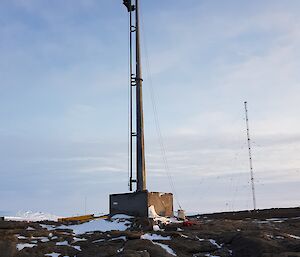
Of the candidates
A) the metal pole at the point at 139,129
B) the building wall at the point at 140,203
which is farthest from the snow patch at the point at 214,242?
the metal pole at the point at 139,129

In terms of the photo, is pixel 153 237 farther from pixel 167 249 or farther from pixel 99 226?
pixel 99 226

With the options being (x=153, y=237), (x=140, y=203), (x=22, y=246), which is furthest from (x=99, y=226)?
(x=22, y=246)

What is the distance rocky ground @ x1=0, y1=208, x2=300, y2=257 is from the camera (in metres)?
17.1

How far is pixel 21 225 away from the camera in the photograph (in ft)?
79.1

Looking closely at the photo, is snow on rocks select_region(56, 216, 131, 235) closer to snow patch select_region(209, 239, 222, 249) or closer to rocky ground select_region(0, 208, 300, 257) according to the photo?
rocky ground select_region(0, 208, 300, 257)

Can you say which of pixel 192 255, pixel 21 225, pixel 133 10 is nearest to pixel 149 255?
pixel 192 255

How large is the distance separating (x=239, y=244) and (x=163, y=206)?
1185 cm

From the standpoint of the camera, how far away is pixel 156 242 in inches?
760

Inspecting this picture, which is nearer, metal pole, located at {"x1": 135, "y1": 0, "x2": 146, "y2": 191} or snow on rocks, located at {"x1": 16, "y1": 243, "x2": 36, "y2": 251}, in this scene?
snow on rocks, located at {"x1": 16, "y1": 243, "x2": 36, "y2": 251}

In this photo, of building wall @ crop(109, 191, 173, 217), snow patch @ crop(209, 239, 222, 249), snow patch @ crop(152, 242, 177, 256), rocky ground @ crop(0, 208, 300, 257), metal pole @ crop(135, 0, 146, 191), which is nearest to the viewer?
rocky ground @ crop(0, 208, 300, 257)

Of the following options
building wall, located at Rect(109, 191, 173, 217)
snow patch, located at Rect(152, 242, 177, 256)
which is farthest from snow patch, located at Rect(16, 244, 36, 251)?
building wall, located at Rect(109, 191, 173, 217)

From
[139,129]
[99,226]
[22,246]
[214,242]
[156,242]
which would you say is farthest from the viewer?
[139,129]

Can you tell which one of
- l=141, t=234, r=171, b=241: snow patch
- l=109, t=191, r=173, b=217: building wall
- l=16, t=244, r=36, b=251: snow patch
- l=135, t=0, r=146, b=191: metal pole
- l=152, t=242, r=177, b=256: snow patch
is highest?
l=135, t=0, r=146, b=191: metal pole

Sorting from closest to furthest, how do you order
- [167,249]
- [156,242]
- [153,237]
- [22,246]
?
1. [167,249]
2. [22,246]
3. [156,242]
4. [153,237]
